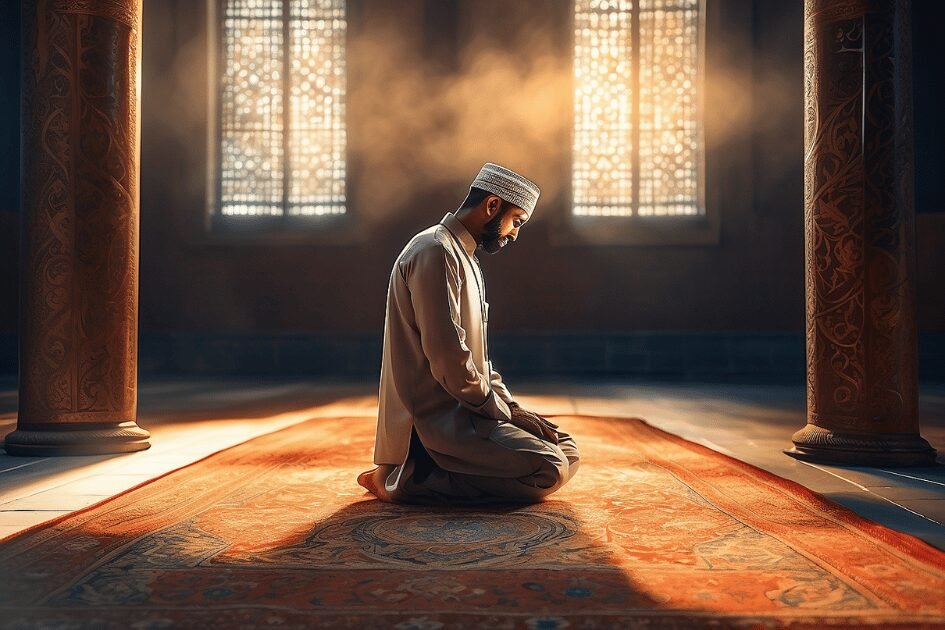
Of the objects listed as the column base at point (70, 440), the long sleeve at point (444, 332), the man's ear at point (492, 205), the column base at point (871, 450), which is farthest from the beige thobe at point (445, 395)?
the column base at point (70, 440)

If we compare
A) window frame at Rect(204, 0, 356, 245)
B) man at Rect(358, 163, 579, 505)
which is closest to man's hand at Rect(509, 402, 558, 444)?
man at Rect(358, 163, 579, 505)

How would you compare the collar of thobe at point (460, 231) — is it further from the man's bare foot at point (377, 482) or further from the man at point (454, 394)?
the man's bare foot at point (377, 482)

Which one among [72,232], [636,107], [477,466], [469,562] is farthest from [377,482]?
[636,107]

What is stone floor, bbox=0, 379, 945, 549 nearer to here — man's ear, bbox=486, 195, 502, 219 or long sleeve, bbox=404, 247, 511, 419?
long sleeve, bbox=404, 247, 511, 419

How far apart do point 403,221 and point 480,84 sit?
1.68 meters

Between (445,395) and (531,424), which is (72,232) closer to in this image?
(445,395)

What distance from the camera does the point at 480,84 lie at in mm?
9445

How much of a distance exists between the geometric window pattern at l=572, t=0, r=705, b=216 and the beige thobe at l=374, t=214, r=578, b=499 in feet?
22.9

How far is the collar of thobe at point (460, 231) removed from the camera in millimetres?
2926

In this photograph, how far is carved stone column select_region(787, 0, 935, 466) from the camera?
3688mm

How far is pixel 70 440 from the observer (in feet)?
12.9

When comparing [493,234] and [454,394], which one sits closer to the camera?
[454,394]

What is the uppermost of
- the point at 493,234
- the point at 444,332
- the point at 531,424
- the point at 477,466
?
the point at 493,234

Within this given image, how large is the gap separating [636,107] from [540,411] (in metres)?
4.90
